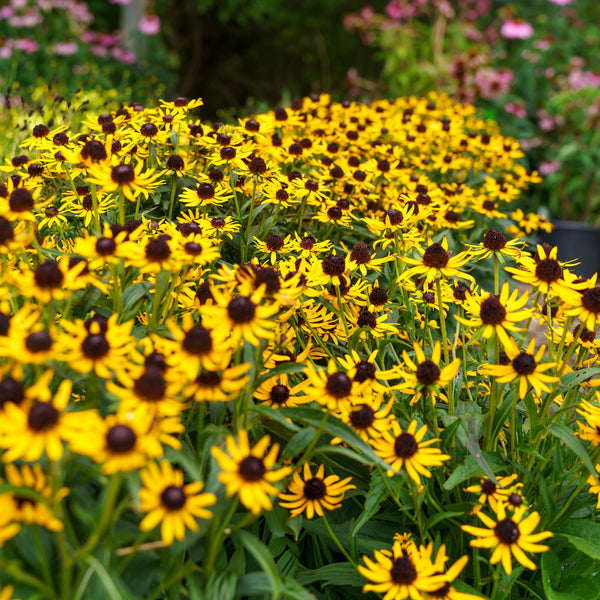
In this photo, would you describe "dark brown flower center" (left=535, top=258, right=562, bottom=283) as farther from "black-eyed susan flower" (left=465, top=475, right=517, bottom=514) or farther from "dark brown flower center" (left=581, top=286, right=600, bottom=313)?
"black-eyed susan flower" (left=465, top=475, right=517, bottom=514)

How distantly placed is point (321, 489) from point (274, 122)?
5.23ft

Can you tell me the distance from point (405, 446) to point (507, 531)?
244 mm

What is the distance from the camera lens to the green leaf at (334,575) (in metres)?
1.20

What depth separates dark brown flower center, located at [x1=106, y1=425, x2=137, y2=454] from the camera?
2.72 feet

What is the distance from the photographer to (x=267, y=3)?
8.39 m

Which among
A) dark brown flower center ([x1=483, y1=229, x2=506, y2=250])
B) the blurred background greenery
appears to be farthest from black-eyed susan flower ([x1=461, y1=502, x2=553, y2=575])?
the blurred background greenery

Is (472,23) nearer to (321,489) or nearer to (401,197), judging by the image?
(401,197)

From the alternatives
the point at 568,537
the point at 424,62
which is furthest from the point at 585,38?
the point at 568,537

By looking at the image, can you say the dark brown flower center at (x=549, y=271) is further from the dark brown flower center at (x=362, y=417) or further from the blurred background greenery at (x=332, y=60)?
the blurred background greenery at (x=332, y=60)

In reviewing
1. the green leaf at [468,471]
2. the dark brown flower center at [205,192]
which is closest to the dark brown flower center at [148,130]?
the dark brown flower center at [205,192]

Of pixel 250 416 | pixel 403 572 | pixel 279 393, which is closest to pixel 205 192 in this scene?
pixel 279 393

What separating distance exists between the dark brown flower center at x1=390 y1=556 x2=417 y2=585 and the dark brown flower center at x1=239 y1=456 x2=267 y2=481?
358 millimetres

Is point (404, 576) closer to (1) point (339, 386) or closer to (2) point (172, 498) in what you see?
(1) point (339, 386)

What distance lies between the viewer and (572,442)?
114 cm
